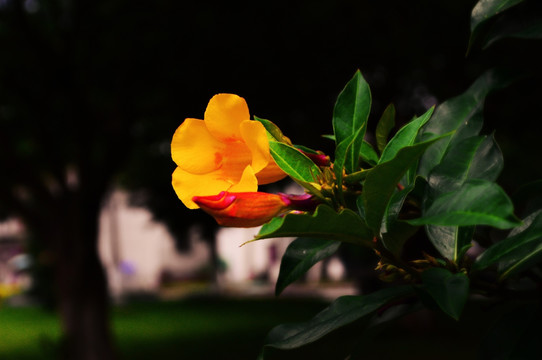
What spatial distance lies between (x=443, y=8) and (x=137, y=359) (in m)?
8.04

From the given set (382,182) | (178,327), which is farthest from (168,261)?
(382,182)

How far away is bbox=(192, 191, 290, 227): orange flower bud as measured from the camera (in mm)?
622

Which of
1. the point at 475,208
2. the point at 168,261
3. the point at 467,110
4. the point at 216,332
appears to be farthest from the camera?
the point at 168,261

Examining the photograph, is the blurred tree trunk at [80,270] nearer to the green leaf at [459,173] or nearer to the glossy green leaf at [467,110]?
the glossy green leaf at [467,110]

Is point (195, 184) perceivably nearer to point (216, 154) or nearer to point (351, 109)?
point (216, 154)

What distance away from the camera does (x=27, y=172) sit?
26.5 ft

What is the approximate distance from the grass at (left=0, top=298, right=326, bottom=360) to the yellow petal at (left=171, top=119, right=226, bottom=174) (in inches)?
375

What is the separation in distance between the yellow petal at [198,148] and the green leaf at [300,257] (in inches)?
6.6

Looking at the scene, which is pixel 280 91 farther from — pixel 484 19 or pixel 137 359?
pixel 137 359

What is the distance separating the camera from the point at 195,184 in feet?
2.36

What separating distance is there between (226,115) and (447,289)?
0.28 metres

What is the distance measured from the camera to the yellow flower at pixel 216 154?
689 mm

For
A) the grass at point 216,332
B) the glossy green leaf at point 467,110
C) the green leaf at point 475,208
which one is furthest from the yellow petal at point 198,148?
the grass at point 216,332

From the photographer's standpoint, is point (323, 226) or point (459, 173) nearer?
point (323, 226)
